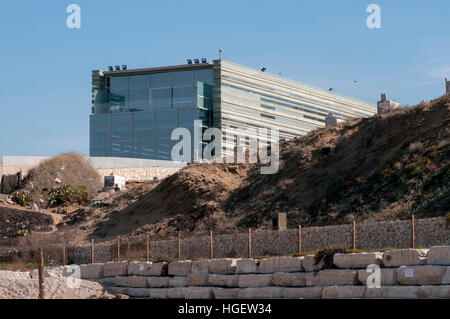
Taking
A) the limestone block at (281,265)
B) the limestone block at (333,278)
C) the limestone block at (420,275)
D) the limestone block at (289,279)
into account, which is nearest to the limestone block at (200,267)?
the limestone block at (281,265)

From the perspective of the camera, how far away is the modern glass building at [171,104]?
87.2 meters

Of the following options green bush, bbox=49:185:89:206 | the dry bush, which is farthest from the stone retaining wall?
the dry bush

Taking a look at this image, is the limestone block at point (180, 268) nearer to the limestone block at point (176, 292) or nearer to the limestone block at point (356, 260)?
the limestone block at point (176, 292)

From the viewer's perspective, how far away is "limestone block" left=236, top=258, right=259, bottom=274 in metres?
25.3

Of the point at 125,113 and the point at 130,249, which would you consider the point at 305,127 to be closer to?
the point at 125,113

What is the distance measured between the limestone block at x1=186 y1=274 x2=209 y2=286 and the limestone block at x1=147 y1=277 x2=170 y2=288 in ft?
4.36

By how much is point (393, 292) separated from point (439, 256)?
146 centimetres

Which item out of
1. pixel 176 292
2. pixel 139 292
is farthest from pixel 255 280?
pixel 139 292

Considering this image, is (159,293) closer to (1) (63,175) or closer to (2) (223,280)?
(2) (223,280)

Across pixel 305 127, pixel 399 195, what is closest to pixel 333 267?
pixel 399 195

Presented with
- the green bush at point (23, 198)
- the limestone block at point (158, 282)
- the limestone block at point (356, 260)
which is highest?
the green bush at point (23, 198)

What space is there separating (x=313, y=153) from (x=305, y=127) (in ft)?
177

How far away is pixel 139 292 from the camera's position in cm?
2927
